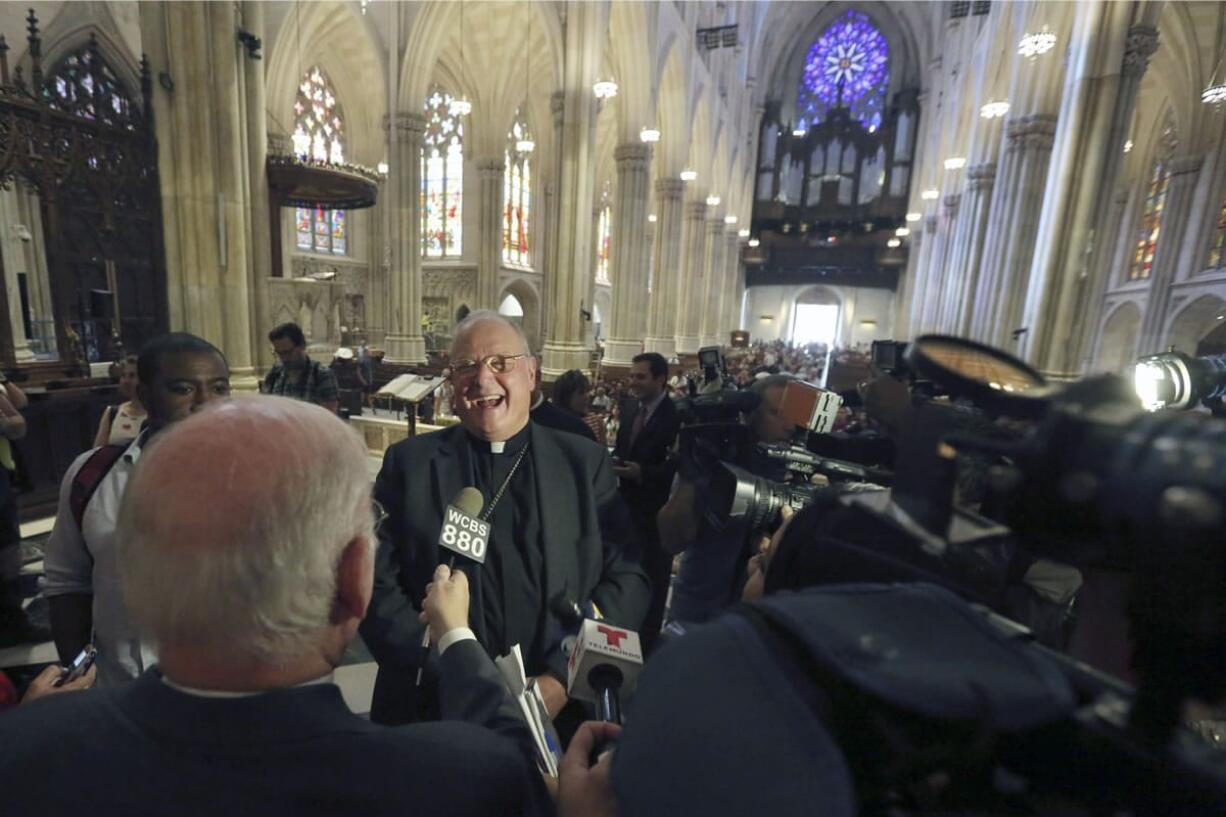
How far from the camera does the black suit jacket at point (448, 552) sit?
1597mm

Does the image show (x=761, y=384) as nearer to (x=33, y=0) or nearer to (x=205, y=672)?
(x=205, y=672)

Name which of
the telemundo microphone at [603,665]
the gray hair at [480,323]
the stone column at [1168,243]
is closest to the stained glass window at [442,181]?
the gray hair at [480,323]

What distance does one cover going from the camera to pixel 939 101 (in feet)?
83.7

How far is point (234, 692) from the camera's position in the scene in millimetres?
673

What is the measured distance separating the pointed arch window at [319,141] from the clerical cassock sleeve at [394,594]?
1907 cm

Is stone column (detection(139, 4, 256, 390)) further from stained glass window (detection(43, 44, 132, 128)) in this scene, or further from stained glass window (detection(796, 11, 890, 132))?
stained glass window (detection(796, 11, 890, 132))

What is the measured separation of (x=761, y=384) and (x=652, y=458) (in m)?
1.10

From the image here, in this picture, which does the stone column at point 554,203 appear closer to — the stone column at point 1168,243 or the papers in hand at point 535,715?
the papers in hand at point 535,715

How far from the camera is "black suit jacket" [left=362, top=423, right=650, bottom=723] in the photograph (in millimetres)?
1597

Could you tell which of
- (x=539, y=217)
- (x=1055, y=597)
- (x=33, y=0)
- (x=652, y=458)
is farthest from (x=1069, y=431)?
(x=539, y=217)

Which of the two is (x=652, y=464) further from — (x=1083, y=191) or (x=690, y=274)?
(x=690, y=274)

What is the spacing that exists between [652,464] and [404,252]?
12.4 meters

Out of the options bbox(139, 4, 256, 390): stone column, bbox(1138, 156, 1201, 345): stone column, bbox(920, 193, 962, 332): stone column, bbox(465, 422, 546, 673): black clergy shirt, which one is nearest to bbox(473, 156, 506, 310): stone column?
bbox(139, 4, 256, 390): stone column

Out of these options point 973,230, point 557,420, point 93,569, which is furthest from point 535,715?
point 973,230
